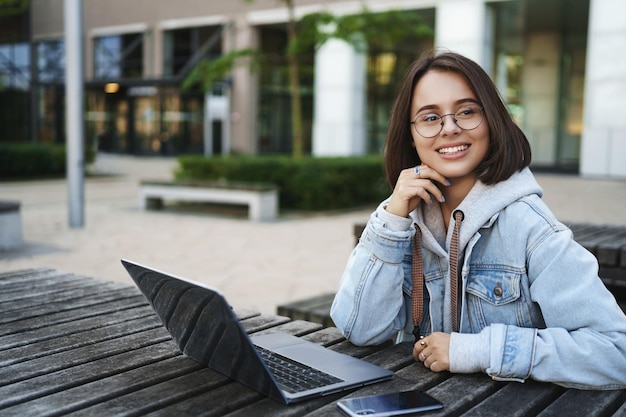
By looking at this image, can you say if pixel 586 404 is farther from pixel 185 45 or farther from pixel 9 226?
pixel 185 45

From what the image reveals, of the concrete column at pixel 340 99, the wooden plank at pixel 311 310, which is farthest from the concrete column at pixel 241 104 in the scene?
the wooden plank at pixel 311 310

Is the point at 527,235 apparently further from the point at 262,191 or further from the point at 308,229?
the point at 262,191

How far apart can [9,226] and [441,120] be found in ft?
23.7

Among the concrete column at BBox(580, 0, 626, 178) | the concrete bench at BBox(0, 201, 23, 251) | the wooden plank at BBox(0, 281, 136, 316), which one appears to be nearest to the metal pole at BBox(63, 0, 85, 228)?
the concrete bench at BBox(0, 201, 23, 251)

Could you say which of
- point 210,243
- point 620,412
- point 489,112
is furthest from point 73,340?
point 210,243

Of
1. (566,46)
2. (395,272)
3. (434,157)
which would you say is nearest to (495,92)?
(434,157)

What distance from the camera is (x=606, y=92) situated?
1984cm

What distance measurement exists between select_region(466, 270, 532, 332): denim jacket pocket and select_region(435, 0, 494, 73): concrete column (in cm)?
2044

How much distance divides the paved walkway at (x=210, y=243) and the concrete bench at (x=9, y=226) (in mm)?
147

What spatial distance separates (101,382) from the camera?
5.63ft

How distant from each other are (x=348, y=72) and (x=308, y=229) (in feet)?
48.5

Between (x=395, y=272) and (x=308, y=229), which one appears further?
(x=308, y=229)

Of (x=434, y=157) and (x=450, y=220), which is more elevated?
(x=434, y=157)

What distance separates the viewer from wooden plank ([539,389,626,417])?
1612 millimetres
